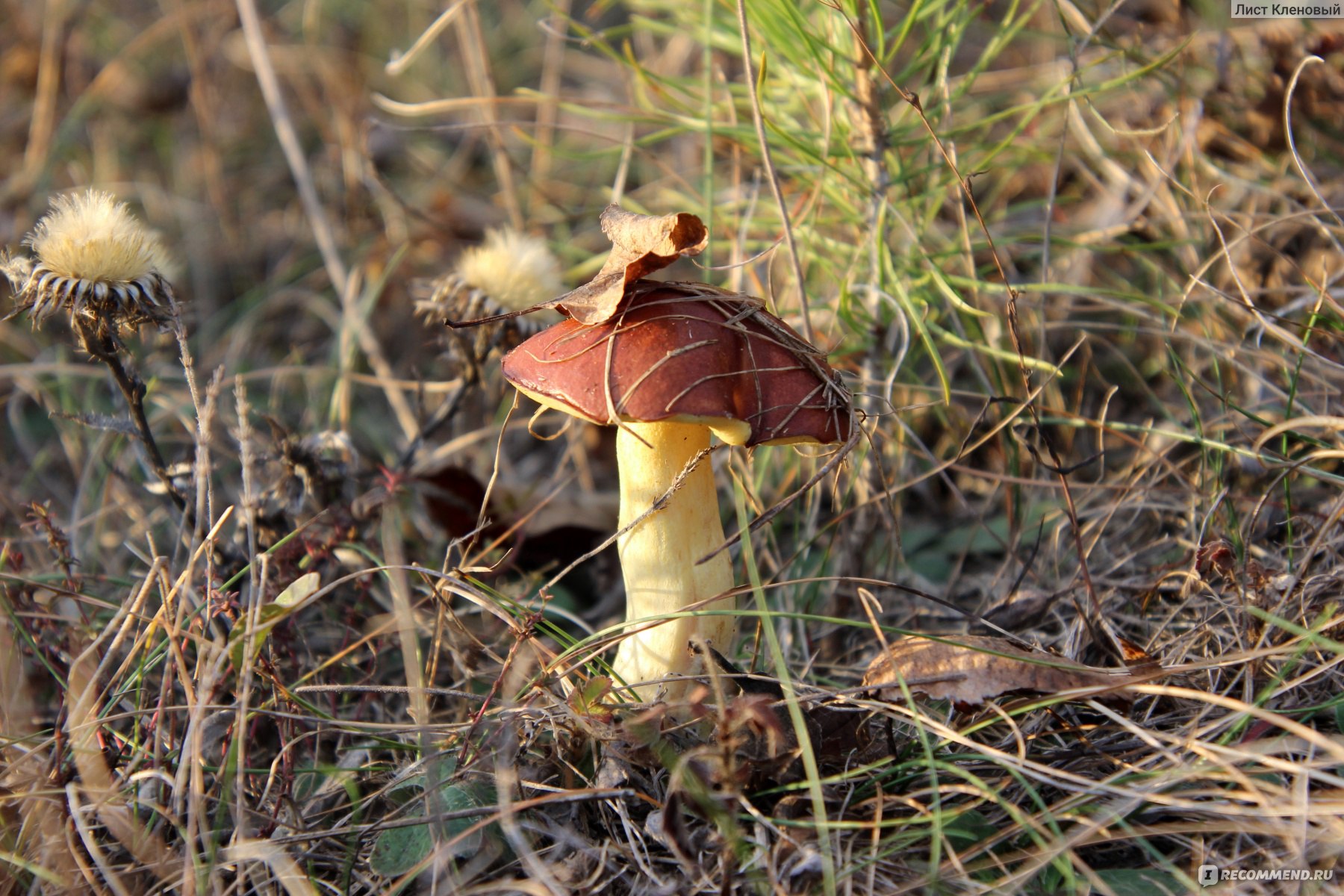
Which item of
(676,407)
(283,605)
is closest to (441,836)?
(283,605)

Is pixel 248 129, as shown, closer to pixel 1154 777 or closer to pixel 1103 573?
pixel 1103 573

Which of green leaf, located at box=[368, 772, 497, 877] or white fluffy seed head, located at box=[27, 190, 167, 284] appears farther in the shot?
white fluffy seed head, located at box=[27, 190, 167, 284]

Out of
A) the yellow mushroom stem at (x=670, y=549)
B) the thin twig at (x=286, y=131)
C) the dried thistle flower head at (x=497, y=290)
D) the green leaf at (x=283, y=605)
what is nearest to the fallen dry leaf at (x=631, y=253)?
the yellow mushroom stem at (x=670, y=549)

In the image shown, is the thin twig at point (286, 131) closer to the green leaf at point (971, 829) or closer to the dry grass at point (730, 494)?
the dry grass at point (730, 494)

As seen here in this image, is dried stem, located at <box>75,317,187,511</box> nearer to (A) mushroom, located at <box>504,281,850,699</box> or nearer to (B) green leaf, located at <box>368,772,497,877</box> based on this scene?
(A) mushroom, located at <box>504,281,850,699</box>

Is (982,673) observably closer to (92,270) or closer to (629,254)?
(629,254)

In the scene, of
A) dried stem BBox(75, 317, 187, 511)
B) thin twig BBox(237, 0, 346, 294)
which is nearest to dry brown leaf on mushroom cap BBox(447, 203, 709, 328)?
dried stem BBox(75, 317, 187, 511)
